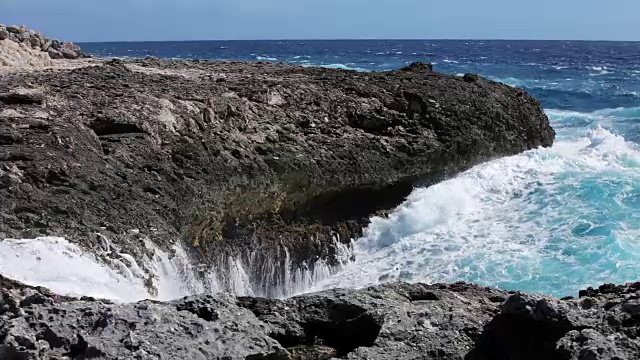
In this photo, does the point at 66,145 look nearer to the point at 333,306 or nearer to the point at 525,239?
the point at 333,306

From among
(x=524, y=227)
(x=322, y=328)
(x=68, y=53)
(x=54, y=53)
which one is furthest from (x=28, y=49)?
(x=322, y=328)

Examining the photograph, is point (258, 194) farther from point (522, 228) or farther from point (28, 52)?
point (28, 52)

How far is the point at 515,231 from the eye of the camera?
456 inches

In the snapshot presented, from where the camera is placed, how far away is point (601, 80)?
40.6 meters

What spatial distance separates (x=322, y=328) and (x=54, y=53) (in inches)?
610

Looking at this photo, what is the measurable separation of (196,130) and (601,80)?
36.6 m

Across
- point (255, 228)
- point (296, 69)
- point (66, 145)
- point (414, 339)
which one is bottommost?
point (255, 228)

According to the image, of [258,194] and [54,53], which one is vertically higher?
[54,53]

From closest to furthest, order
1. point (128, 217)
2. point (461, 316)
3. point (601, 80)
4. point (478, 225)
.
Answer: point (461, 316), point (128, 217), point (478, 225), point (601, 80)

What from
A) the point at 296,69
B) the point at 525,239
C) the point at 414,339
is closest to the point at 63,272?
the point at 414,339

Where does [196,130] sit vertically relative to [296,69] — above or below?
below

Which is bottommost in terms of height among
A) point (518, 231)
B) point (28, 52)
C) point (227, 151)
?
point (518, 231)

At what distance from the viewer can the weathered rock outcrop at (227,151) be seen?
8.05 metres

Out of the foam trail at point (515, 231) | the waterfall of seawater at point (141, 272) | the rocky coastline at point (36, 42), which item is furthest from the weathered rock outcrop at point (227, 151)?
the rocky coastline at point (36, 42)
